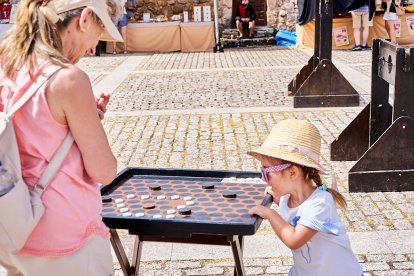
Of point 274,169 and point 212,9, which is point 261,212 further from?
point 212,9

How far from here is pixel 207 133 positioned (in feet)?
24.4

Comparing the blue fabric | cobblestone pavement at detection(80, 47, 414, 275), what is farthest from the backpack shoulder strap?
the blue fabric

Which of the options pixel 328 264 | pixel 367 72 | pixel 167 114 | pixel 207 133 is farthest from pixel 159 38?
Answer: pixel 328 264

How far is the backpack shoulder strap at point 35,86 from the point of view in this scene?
82.1 inches

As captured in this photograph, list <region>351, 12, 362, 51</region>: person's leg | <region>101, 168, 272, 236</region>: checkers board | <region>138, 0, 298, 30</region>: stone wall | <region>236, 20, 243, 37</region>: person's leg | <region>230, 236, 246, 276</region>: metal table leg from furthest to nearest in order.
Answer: <region>138, 0, 298, 30</region>: stone wall → <region>236, 20, 243, 37</region>: person's leg → <region>351, 12, 362, 51</region>: person's leg → <region>230, 236, 246, 276</region>: metal table leg → <region>101, 168, 272, 236</region>: checkers board

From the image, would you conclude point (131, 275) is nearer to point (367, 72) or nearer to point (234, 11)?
point (367, 72)

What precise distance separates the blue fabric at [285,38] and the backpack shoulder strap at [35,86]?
1692cm

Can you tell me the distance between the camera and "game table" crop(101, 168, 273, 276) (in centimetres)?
241

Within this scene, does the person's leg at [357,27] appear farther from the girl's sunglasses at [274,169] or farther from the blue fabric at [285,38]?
the girl's sunglasses at [274,169]

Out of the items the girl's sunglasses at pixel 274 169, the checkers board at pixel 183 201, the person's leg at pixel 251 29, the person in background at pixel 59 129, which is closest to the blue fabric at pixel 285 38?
the person's leg at pixel 251 29

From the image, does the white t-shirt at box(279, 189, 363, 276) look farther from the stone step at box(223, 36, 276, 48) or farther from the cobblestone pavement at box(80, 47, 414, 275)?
the stone step at box(223, 36, 276, 48)

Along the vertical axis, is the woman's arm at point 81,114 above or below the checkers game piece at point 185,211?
above

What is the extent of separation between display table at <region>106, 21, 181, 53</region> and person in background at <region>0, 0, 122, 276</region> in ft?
51.5

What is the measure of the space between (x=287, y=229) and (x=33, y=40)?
3.80ft
